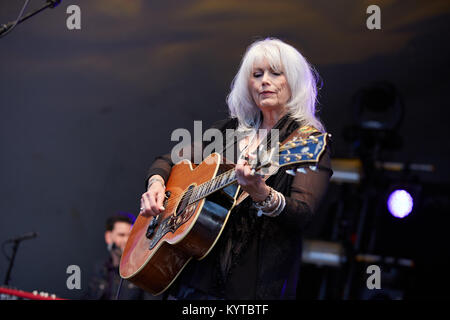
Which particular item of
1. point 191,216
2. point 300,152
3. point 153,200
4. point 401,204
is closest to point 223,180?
point 191,216

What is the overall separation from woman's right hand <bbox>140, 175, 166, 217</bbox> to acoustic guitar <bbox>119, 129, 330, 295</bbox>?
0.05 m

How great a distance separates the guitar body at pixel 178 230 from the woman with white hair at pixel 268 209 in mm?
51

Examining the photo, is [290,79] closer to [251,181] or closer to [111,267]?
[251,181]

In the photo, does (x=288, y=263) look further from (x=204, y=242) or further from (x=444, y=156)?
(x=444, y=156)

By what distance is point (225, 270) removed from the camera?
1833 millimetres

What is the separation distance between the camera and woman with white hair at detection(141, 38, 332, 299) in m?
1.74

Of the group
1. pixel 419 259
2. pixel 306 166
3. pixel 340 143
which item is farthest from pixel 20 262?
pixel 306 166

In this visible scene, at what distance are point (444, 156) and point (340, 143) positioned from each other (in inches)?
42.7

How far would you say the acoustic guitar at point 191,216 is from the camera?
1711mm

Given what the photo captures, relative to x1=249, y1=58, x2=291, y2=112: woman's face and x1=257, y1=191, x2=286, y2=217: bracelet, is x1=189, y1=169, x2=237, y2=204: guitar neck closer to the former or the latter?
x1=257, y1=191, x2=286, y2=217: bracelet

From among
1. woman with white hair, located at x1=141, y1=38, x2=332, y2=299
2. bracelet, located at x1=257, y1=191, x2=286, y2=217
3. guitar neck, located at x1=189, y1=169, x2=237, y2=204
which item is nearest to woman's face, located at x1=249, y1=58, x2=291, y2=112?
woman with white hair, located at x1=141, y1=38, x2=332, y2=299

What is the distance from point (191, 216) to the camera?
1.93 metres

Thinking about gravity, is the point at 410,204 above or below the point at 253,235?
below
